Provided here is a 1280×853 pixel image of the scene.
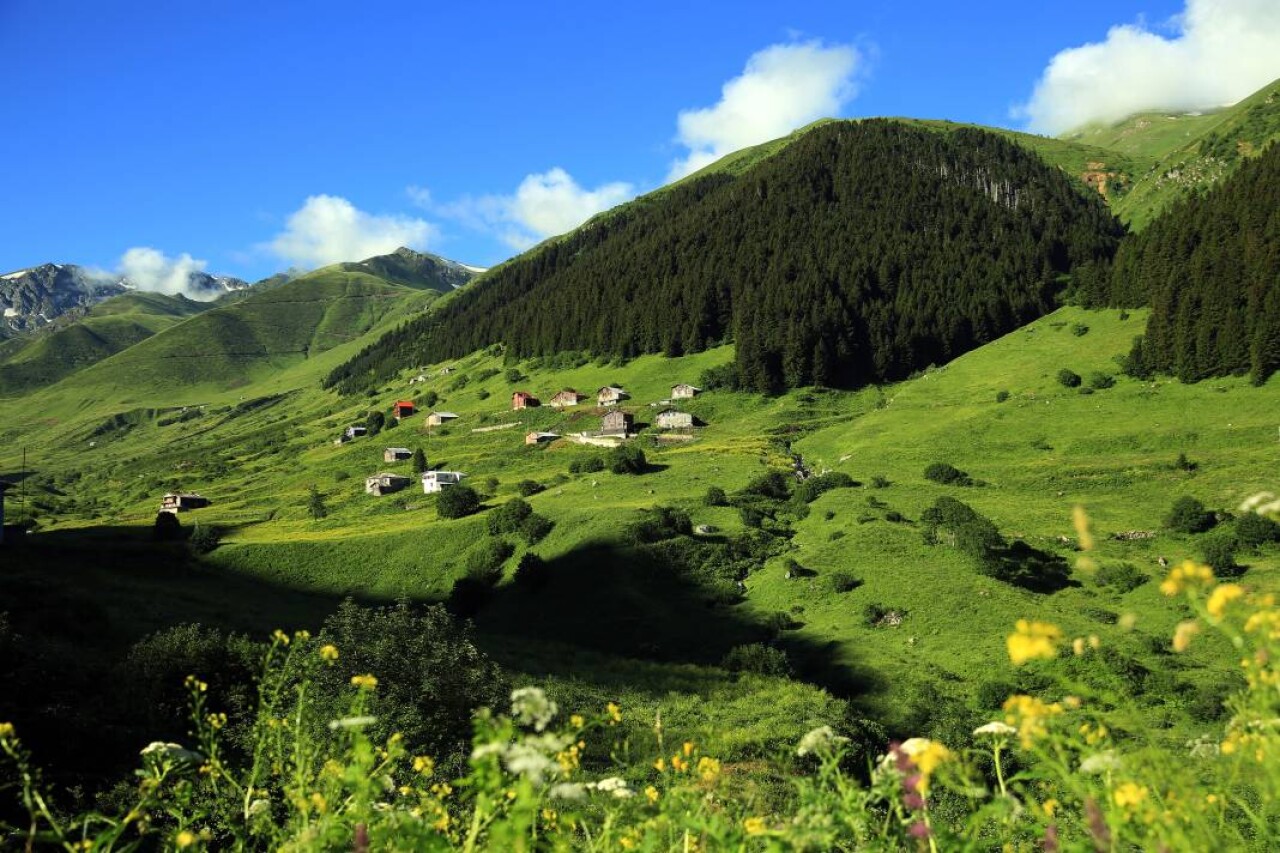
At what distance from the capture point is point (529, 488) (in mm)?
82500

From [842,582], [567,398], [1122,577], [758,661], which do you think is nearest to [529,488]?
[842,582]

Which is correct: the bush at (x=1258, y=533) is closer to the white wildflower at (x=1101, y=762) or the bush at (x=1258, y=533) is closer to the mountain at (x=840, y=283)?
the white wildflower at (x=1101, y=762)

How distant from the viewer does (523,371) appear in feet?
544

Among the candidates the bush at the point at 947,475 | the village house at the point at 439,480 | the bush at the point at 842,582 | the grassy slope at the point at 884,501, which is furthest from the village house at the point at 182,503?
the bush at the point at 947,475

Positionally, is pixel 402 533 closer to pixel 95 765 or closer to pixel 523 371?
pixel 95 765

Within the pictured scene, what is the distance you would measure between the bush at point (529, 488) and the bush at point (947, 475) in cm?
3894

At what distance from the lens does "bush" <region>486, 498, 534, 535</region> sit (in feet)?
219

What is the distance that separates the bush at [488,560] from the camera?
60312 mm

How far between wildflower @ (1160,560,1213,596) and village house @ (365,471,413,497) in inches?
3968

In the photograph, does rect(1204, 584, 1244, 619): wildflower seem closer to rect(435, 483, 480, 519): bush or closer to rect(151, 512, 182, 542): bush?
rect(435, 483, 480, 519): bush

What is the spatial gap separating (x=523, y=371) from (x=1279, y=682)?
16521 cm

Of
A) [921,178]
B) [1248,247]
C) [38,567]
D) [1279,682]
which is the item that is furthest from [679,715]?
[921,178]

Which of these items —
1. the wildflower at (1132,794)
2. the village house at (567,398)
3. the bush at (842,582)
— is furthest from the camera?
the village house at (567,398)

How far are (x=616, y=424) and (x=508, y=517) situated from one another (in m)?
40.8
